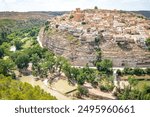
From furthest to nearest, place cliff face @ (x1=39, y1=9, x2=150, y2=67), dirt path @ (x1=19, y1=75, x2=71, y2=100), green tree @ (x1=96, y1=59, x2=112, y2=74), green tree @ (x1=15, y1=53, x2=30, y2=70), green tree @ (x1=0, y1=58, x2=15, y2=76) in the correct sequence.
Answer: cliff face @ (x1=39, y1=9, x2=150, y2=67) → green tree @ (x1=15, y1=53, x2=30, y2=70) → green tree @ (x1=96, y1=59, x2=112, y2=74) → green tree @ (x1=0, y1=58, x2=15, y2=76) → dirt path @ (x1=19, y1=75, x2=71, y2=100)

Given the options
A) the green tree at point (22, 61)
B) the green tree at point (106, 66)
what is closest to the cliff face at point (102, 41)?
the green tree at point (106, 66)

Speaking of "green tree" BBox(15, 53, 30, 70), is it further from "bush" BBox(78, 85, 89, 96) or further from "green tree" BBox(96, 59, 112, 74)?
"bush" BBox(78, 85, 89, 96)

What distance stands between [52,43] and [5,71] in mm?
6754

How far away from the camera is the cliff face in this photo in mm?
18202

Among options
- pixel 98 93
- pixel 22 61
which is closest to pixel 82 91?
pixel 98 93

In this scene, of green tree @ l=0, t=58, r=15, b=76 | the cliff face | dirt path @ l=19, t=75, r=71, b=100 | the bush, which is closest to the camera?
the bush

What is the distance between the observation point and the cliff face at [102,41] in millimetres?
18202

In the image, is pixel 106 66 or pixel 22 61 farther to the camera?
pixel 22 61

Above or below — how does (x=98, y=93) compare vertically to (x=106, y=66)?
below

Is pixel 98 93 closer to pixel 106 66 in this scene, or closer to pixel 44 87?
pixel 44 87

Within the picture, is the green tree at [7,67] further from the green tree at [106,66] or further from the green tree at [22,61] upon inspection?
the green tree at [106,66]

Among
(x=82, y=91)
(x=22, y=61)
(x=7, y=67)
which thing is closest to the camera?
(x=82, y=91)

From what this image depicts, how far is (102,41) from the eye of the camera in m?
19.7

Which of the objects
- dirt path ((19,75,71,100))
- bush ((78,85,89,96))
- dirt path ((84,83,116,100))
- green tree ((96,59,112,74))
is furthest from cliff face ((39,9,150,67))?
bush ((78,85,89,96))
